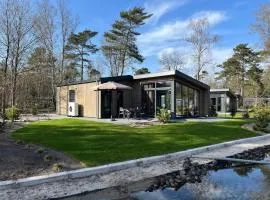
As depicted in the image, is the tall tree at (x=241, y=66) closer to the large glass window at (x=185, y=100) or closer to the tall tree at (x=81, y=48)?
the tall tree at (x=81, y=48)

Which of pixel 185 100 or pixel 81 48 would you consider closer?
pixel 185 100

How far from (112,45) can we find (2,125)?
2546 centimetres

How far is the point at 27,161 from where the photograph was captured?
7.59 metres

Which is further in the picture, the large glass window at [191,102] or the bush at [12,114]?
the large glass window at [191,102]

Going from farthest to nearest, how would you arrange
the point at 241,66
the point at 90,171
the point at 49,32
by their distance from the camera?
the point at 241,66
the point at 49,32
the point at 90,171

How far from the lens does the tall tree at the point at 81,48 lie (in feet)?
120

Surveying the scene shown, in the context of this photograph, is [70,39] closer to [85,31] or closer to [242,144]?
[85,31]

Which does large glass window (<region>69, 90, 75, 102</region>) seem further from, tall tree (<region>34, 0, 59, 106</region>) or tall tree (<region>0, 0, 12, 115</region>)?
tall tree (<region>34, 0, 59, 106</region>)

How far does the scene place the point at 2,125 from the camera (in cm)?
1408

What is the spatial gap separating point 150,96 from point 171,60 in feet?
84.1

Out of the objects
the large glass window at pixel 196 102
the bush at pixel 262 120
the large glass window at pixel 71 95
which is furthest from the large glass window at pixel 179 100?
the large glass window at pixel 71 95

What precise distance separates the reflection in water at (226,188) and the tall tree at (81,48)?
30.3m

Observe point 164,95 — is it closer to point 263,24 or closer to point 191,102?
point 191,102

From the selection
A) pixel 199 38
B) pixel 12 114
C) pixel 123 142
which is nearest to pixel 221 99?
pixel 199 38
